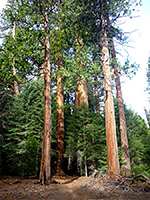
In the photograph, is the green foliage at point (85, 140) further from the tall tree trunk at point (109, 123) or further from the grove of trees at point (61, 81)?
the tall tree trunk at point (109, 123)

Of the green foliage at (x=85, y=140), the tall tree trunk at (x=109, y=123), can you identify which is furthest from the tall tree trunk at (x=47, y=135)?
the green foliage at (x=85, y=140)

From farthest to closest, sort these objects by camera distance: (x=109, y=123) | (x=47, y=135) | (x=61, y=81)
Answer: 1. (x=61, y=81)
2. (x=109, y=123)
3. (x=47, y=135)

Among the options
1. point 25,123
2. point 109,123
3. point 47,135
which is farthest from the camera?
point 25,123

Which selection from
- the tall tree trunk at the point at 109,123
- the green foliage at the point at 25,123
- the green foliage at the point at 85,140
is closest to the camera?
the tall tree trunk at the point at 109,123

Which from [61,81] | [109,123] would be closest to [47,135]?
[109,123]

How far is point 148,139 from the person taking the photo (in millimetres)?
13820

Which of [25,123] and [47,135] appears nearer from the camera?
[47,135]

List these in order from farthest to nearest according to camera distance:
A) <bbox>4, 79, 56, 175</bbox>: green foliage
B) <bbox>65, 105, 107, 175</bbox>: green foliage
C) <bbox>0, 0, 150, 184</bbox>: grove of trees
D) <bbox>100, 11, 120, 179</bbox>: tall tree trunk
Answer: <bbox>65, 105, 107, 175</bbox>: green foliage, <bbox>4, 79, 56, 175</bbox>: green foliage, <bbox>0, 0, 150, 184</bbox>: grove of trees, <bbox>100, 11, 120, 179</bbox>: tall tree trunk

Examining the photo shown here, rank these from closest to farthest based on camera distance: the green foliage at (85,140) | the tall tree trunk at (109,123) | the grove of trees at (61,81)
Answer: the tall tree trunk at (109,123)
the grove of trees at (61,81)
the green foliage at (85,140)

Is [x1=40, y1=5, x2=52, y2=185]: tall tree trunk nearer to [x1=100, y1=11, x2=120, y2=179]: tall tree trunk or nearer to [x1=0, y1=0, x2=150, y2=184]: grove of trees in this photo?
[x1=0, y1=0, x2=150, y2=184]: grove of trees

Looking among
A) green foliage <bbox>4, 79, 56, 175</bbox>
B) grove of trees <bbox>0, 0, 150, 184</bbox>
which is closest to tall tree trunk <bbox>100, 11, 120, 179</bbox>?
grove of trees <bbox>0, 0, 150, 184</bbox>

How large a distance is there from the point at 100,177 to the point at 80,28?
26.4 feet

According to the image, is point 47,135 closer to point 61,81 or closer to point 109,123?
point 109,123

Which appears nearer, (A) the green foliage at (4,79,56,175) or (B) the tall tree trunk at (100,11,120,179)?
(B) the tall tree trunk at (100,11,120,179)
